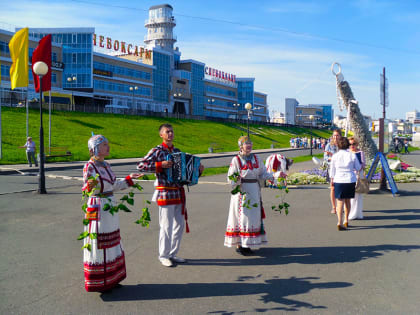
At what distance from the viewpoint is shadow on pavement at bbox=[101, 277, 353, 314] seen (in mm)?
4196

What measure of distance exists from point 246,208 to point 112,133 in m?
38.4

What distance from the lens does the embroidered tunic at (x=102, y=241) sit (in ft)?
14.0

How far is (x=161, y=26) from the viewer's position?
97.2 metres

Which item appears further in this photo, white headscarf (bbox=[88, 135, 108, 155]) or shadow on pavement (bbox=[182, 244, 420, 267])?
shadow on pavement (bbox=[182, 244, 420, 267])

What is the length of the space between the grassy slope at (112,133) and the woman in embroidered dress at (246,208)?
20448mm

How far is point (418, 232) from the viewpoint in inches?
285

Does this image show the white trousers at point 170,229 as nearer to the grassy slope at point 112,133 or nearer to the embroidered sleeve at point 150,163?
the embroidered sleeve at point 150,163

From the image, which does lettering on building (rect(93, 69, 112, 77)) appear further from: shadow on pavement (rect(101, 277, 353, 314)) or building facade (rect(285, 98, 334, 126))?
building facade (rect(285, 98, 334, 126))

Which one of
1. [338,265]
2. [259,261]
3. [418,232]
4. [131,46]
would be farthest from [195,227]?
[131,46]

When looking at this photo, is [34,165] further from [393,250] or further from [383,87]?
[393,250]

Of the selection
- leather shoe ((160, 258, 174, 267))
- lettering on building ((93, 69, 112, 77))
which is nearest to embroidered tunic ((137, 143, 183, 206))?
leather shoe ((160, 258, 174, 267))

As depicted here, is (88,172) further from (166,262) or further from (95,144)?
(166,262)

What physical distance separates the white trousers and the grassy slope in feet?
66.8

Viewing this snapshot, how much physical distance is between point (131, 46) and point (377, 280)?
7988cm
